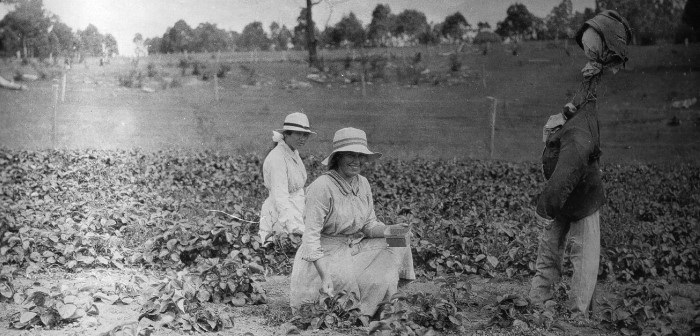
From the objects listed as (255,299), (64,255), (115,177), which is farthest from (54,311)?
(115,177)

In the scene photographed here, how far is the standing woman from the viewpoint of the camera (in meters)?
4.95

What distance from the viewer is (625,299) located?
3959 mm

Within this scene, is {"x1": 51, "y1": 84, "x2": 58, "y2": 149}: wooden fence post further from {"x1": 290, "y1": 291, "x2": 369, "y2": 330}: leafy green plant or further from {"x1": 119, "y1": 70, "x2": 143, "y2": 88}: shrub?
{"x1": 290, "y1": 291, "x2": 369, "y2": 330}: leafy green plant

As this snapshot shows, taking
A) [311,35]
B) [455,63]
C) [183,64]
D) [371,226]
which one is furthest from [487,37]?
[371,226]

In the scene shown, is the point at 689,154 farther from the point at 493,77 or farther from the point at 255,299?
the point at 255,299

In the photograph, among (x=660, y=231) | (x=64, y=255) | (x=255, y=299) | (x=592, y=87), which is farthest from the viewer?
(x=660, y=231)

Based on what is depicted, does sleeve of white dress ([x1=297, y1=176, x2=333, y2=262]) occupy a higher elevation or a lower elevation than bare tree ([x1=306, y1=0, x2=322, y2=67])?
lower

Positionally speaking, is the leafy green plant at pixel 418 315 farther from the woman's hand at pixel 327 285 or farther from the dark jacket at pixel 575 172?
the dark jacket at pixel 575 172

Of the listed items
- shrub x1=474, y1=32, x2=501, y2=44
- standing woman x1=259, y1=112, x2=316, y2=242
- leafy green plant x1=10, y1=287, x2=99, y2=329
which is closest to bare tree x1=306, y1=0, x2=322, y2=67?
shrub x1=474, y1=32, x2=501, y2=44

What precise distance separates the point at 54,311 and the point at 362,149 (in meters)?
1.92

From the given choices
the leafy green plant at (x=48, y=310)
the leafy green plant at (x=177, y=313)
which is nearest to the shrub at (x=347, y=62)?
the leafy green plant at (x=177, y=313)

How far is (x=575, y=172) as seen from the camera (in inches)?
142

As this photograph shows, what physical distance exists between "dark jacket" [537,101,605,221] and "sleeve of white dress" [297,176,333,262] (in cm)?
125

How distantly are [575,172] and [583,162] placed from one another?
0.07m
